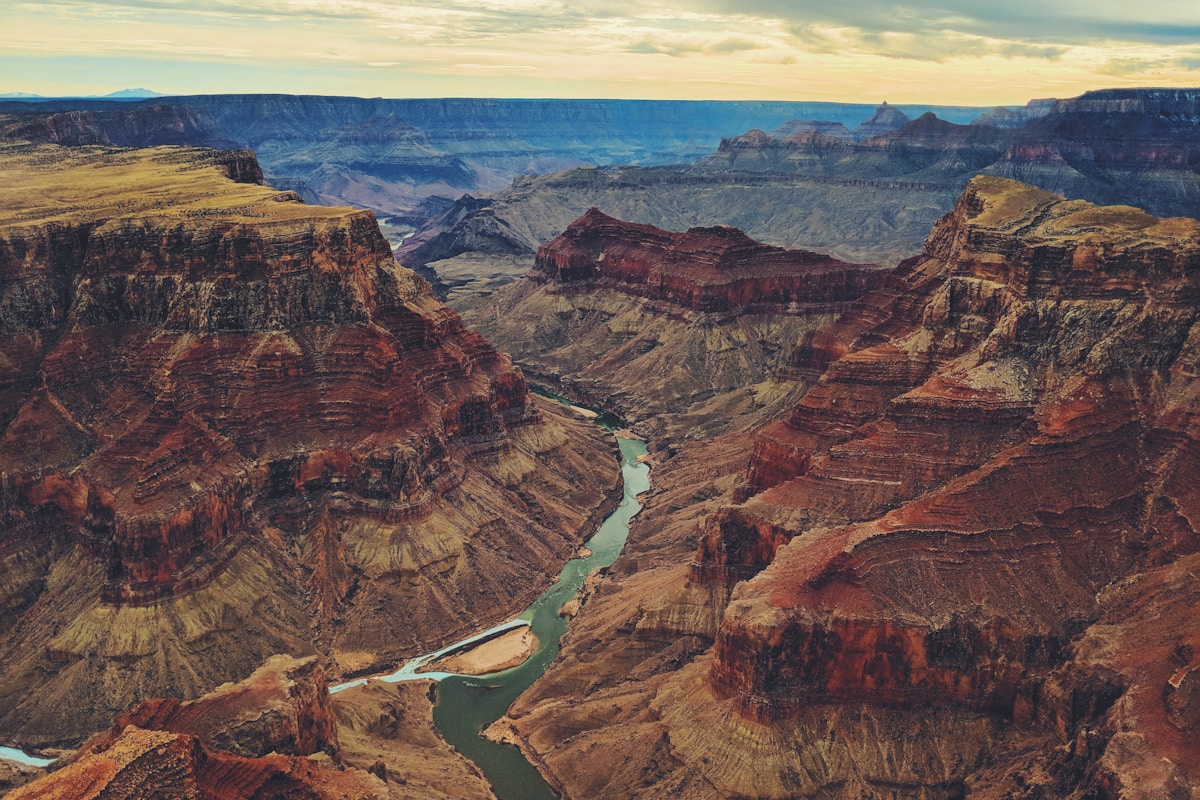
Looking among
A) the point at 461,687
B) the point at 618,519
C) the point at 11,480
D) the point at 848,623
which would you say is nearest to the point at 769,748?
the point at 848,623

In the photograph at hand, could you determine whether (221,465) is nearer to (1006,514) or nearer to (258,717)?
(258,717)

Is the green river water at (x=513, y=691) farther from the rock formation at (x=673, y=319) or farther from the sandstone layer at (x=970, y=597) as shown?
the rock formation at (x=673, y=319)

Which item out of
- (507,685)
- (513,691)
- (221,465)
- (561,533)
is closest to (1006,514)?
(513,691)

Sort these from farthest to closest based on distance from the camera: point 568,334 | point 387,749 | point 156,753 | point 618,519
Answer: point 568,334 < point 618,519 < point 387,749 < point 156,753

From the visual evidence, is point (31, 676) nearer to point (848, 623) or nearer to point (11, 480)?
point (11, 480)

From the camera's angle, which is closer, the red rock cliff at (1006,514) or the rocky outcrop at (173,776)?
the rocky outcrop at (173,776)

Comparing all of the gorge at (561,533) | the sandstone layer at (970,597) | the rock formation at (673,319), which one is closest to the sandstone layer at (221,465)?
the gorge at (561,533)

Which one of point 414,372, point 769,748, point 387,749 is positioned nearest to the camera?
point 769,748
